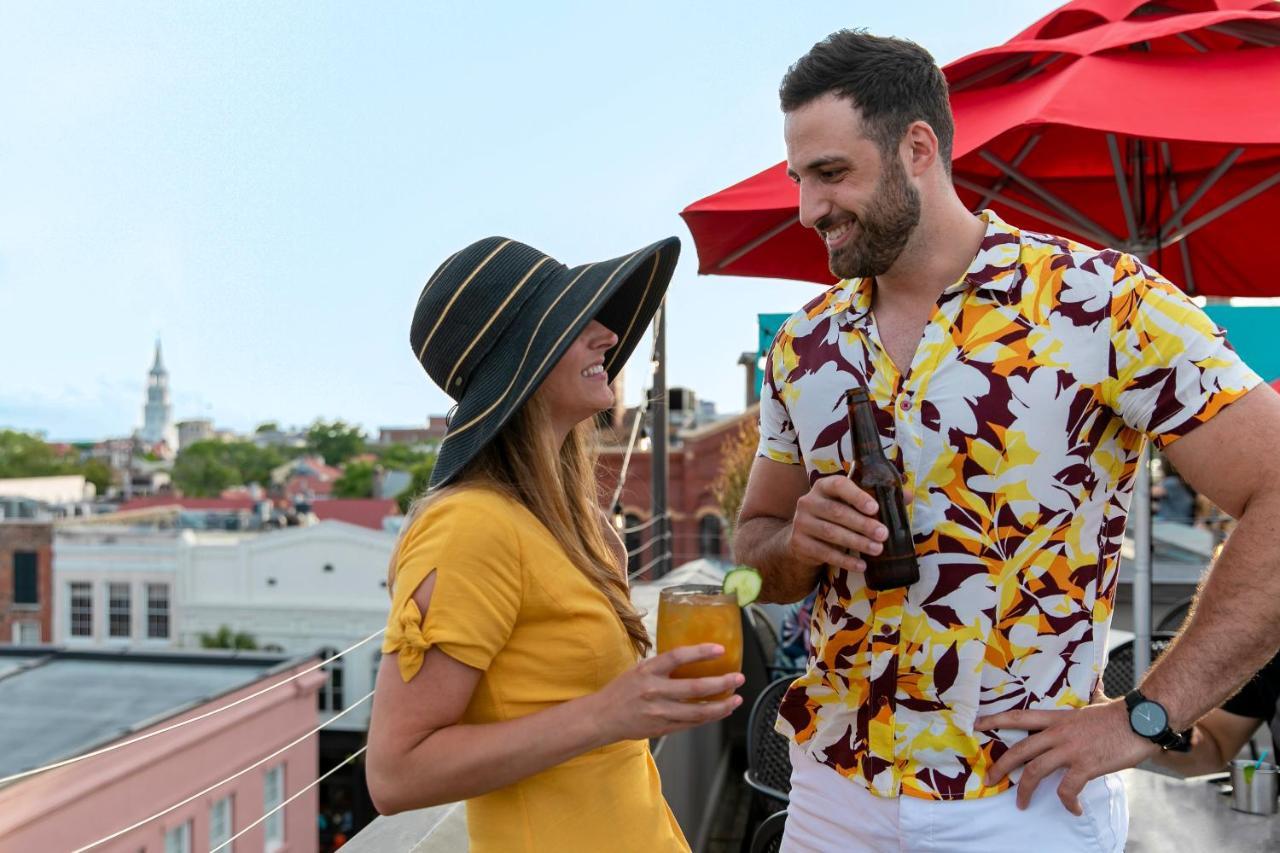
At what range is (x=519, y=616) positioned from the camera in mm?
1354

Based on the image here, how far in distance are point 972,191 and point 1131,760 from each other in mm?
2531

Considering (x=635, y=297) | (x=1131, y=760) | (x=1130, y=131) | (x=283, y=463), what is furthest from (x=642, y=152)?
(x=283, y=463)

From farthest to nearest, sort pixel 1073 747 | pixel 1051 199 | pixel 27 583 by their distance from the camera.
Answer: pixel 27 583 → pixel 1051 199 → pixel 1073 747

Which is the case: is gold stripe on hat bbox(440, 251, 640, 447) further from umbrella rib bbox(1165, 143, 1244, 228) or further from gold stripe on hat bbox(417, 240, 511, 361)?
umbrella rib bbox(1165, 143, 1244, 228)

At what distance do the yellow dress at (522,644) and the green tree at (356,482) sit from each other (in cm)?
8508

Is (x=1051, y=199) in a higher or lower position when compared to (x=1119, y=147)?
lower

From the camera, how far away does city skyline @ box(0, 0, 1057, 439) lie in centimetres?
511

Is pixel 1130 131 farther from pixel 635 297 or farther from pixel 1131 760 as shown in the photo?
pixel 1131 760

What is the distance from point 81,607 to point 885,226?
6239cm

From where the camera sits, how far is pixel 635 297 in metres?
1.77

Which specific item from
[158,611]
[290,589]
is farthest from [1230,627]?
[158,611]

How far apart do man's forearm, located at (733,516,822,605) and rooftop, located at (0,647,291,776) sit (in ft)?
81.9

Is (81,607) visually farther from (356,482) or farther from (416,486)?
(416,486)

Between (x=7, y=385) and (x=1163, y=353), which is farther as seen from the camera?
(x=7, y=385)
